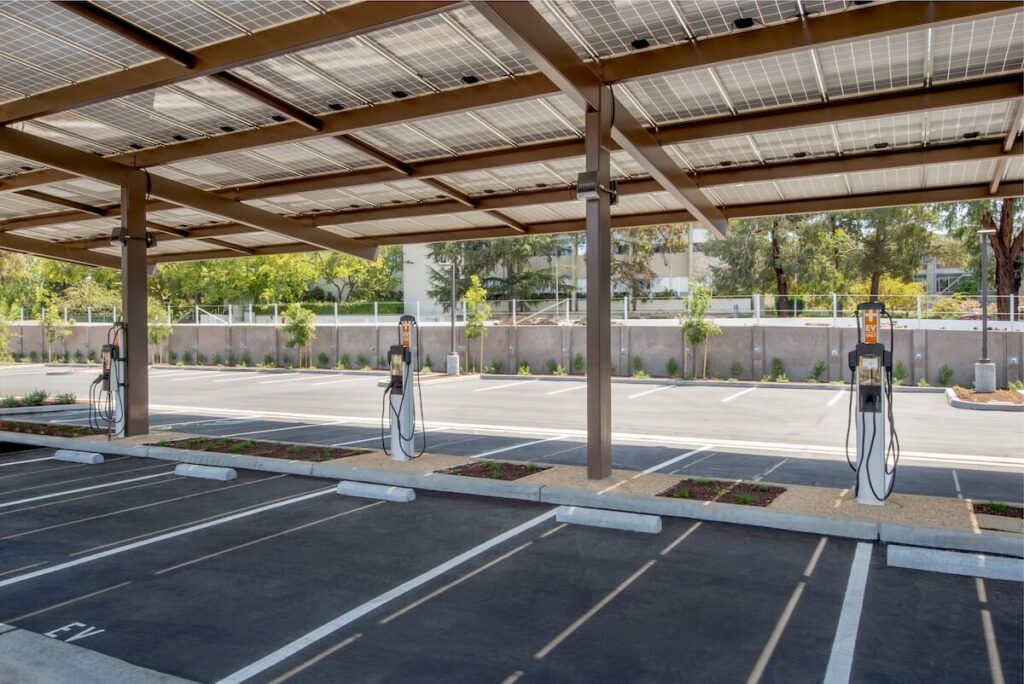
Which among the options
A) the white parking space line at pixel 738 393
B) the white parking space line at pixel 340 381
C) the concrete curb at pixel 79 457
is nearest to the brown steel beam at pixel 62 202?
the concrete curb at pixel 79 457

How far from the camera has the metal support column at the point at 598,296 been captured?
882 cm

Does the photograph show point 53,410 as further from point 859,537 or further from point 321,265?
point 321,265

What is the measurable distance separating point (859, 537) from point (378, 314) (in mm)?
29860

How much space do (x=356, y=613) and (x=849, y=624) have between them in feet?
11.0

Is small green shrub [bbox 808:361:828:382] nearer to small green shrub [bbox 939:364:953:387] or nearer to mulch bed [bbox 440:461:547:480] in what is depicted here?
small green shrub [bbox 939:364:953:387]

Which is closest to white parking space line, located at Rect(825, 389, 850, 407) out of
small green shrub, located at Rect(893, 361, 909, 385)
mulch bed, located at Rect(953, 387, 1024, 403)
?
small green shrub, located at Rect(893, 361, 909, 385)

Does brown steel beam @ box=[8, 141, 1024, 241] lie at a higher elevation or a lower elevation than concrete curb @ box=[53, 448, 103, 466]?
higher

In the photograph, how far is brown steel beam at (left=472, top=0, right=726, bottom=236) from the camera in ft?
21.9

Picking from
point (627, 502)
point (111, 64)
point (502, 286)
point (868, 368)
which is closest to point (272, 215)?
point (111, 64)

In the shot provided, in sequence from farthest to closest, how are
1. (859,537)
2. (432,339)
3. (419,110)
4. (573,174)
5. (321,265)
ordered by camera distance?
1. (321,265)
2. (432,339)
3. (573,174)
4. (419,110)
5. (859,537)

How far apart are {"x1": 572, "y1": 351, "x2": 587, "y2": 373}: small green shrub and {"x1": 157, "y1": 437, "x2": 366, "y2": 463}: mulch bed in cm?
1850

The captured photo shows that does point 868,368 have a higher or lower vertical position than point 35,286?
lower

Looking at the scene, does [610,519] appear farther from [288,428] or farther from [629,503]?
[288,428]

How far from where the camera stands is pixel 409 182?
44.6 ft
